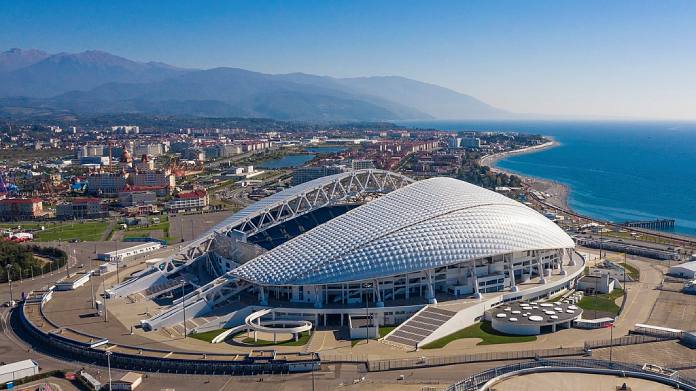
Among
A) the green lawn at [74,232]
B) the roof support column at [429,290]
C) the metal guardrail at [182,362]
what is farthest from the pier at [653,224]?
the green lawn at [74,232]

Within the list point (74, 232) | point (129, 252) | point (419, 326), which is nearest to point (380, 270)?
point (419, 326)

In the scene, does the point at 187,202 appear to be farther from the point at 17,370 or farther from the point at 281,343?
the point at 17,370

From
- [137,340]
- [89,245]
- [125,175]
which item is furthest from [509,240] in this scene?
[125,175]

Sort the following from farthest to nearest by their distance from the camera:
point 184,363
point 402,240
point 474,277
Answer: point 474,277, point 402,240, point 184,363

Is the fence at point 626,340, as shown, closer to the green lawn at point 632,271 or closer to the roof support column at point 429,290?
the roof support column at point 429,290

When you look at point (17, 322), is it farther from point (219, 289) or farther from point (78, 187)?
point (78, 187)

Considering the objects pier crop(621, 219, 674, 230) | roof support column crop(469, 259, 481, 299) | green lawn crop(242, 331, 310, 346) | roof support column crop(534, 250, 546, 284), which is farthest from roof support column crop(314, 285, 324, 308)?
pier crop(621, 219, 674, 230)
